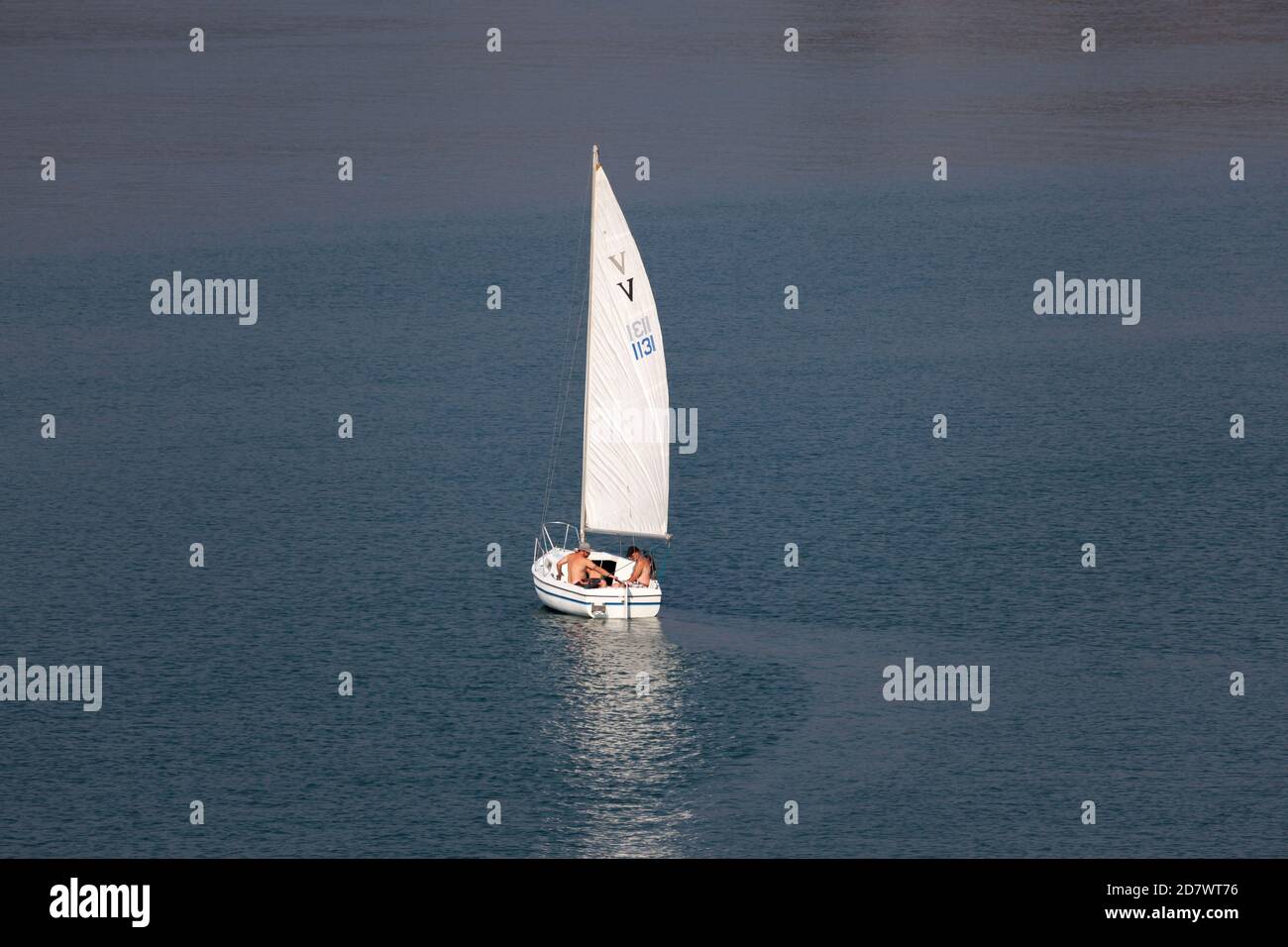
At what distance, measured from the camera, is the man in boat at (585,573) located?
9244 centimetres

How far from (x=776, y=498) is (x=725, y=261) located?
198 ft

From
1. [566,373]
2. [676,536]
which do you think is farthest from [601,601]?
[566,373]

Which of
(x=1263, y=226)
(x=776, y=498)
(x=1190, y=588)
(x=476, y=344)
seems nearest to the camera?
(x=1190, y=588)

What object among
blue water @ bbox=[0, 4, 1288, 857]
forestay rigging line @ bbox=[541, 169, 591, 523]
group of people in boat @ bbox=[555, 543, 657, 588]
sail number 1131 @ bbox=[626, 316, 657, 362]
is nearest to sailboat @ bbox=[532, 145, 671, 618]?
sail number 1131 @ bbox=[626, 316, 657, 362]

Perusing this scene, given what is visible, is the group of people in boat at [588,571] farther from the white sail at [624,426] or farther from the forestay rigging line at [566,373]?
the forestay rigging line at [566,373]

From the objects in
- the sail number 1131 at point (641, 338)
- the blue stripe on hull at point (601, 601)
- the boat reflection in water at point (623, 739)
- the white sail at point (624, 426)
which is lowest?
the boat reflection in water at point (623, 739)

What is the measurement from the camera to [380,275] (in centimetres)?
17125

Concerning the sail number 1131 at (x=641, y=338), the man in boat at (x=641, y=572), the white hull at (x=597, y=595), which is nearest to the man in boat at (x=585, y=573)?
Result: the white hull at (x=597, y=595)

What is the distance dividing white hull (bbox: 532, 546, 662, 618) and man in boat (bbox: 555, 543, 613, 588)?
0.46 m

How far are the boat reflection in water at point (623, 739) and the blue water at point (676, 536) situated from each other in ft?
0.73

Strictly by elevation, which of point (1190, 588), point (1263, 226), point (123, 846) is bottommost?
point (123, 846)

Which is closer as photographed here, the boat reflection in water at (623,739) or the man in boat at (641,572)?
the boat reflection in water at (623,739)
